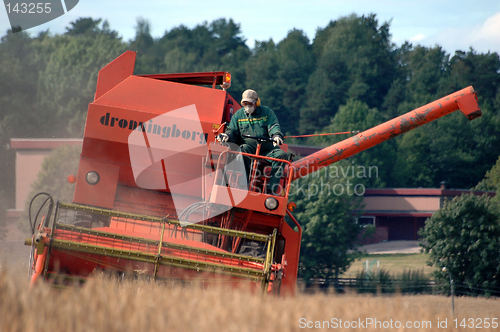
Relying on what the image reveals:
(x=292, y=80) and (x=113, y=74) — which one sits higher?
(x=292, y=80)

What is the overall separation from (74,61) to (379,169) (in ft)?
125

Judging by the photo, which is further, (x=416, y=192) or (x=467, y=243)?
(x=416, y=192)

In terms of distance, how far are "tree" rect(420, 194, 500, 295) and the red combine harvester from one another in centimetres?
1590

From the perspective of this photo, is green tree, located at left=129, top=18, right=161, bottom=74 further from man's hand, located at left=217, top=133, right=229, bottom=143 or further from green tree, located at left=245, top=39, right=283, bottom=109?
man's hand, located at left=217, top=133, right=229, bottom=143

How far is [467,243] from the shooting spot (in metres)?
24.9

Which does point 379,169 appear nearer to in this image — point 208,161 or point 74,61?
→ point 74,61

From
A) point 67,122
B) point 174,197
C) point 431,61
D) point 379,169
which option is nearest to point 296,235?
point 174,197

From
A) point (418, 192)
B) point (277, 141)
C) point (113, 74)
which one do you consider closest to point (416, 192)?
point (418, 192)

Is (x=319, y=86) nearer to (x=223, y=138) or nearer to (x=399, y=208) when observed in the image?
(x=399, y=208)

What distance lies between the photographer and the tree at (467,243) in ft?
77.8

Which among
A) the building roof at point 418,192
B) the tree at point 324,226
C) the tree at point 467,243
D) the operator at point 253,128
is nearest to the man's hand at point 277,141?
the operator at point 253,128

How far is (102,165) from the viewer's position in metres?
8.86

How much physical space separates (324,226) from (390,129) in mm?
27610

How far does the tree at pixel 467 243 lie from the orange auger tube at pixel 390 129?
14.8 metres
